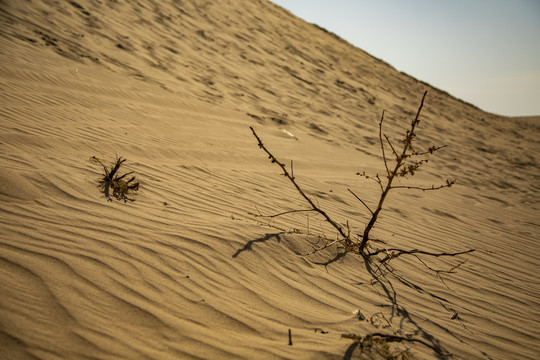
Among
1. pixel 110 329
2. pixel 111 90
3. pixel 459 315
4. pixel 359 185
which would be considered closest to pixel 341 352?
pixel 110 329

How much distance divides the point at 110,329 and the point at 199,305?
0.47 m

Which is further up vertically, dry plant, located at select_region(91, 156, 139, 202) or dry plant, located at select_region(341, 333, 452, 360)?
dry plant, located at select_region(341, 333, 452, 360)

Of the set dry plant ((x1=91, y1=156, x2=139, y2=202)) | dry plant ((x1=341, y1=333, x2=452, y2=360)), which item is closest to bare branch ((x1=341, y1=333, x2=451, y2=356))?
dry plant ((x1=341, y1=333, x2=452, y2=360))

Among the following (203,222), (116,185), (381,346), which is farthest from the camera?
(116,185)

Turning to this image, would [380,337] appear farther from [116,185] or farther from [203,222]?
[116,185]

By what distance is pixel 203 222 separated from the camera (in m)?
2.74

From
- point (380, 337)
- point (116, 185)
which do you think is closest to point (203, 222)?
point (116, 185)

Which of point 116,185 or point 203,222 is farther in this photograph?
point 116,185

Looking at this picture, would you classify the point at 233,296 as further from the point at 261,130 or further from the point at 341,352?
the point at 261,130

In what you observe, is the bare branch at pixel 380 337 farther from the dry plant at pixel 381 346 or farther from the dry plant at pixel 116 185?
the dry plant at pixel 116 185

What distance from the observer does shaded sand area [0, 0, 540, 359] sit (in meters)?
1.68

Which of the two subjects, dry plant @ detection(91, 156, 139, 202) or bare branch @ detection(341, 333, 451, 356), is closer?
bare branch @ detection(341, 333, 451, 356)

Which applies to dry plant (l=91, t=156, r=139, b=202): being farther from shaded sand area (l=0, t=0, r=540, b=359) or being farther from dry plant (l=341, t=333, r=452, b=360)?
dry plant (l=341, t=333, r=452, b=360)

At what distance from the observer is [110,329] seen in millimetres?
1556
